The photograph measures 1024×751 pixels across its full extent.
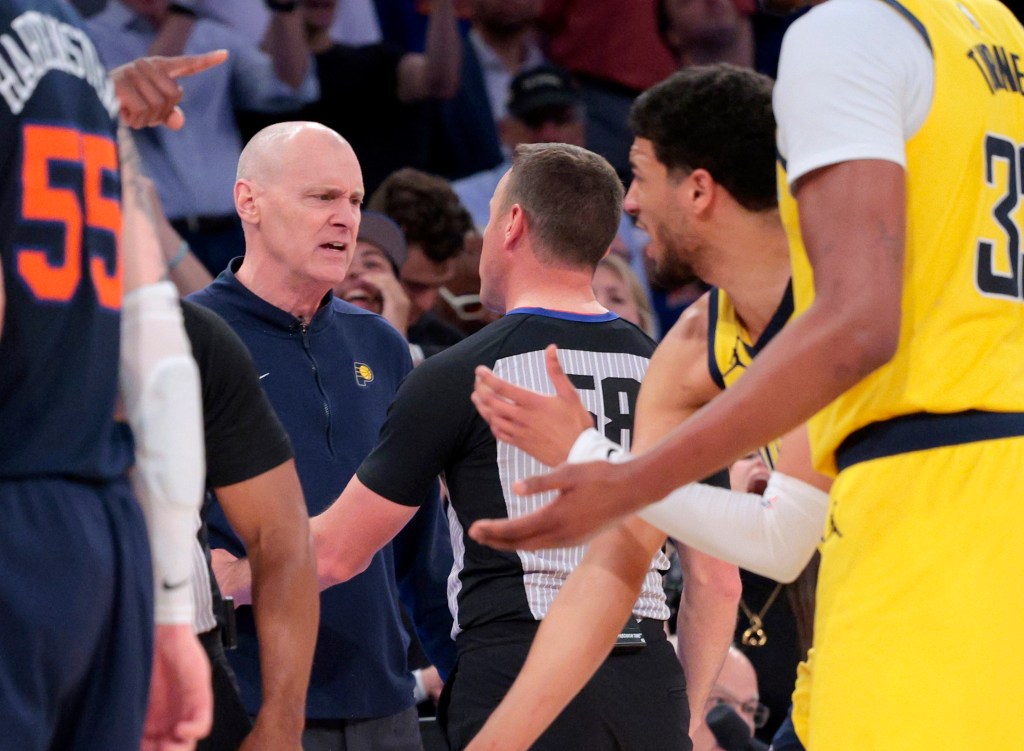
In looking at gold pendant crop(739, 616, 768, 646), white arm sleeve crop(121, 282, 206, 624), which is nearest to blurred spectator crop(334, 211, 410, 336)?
gold pendant crop(739, 616, 768, 646)

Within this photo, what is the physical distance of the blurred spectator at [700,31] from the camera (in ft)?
28.9

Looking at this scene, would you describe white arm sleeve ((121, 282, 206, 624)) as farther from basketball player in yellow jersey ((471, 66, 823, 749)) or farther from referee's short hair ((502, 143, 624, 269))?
referee's short hair ((502, 143, 624, 269))

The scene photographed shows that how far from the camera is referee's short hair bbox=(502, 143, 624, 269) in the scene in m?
3.98

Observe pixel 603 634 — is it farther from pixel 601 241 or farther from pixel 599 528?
pixel 601 241

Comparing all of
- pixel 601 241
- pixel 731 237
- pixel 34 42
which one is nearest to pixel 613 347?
pixel 601 241

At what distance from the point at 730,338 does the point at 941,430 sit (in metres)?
0.59

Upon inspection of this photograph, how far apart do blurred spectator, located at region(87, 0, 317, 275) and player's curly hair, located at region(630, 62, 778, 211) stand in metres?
3.99

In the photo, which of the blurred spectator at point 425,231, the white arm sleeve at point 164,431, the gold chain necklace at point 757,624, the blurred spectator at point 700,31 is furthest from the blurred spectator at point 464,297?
the white arm sleeve at point 164,431

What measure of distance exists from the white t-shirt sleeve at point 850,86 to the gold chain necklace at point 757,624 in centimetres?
346

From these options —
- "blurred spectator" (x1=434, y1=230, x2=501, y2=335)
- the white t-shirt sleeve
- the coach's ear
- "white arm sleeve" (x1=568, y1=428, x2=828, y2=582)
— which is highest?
the white t-shirt sleeve

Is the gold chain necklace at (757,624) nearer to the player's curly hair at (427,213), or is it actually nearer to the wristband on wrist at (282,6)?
the player's curly hair at (427,213)

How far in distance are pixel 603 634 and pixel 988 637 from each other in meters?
0.84

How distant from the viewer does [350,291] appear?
5.78m

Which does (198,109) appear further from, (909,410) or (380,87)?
(909,410)
